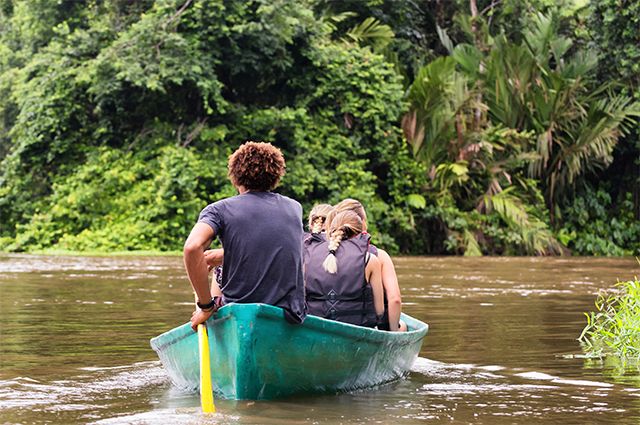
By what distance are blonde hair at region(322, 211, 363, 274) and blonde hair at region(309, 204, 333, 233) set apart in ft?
0.95

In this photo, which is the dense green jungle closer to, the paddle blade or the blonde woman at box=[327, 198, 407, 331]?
the blonde woman at box=[327, 198, 407, 331]

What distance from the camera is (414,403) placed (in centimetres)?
613

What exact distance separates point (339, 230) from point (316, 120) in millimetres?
18636

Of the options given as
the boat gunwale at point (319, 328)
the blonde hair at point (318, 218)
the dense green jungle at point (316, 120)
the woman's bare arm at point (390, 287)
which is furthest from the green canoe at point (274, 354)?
the dense green jungle at point (316, 120)

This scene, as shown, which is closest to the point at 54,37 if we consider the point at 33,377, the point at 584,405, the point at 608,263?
the point at 608,263

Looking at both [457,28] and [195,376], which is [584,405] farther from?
[457,28]

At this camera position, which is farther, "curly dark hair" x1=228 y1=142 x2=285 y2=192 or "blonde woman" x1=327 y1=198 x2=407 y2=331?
"blonde woman" x1=327 y1=198 x2=407 y2=331

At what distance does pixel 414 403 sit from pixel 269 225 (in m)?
1.28

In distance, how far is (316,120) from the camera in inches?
1000

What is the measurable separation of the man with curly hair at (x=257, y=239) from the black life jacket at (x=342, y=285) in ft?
3.21

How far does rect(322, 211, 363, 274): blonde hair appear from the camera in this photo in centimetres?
683

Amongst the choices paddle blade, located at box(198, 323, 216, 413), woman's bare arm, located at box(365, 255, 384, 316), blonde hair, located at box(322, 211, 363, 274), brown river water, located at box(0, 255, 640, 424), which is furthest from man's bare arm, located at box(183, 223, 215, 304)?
woman's bare arm, located at box(365, 255, 384, 316)

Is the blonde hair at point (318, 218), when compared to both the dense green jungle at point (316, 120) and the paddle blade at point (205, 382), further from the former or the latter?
the dense green jungle at point (316, 120)

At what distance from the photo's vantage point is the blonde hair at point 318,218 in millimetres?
7230
